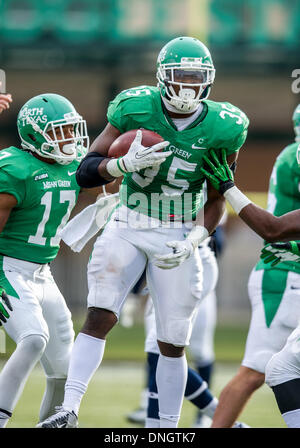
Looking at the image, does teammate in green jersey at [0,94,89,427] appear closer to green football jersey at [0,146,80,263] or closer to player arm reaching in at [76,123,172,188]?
green football jersey at [0,146,80,263]

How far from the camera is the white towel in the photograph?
172 inches

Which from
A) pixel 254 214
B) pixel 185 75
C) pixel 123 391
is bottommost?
pixel 123 391

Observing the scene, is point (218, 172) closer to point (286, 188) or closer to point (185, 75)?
point (185, 75)

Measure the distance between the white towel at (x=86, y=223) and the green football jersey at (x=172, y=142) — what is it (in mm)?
280

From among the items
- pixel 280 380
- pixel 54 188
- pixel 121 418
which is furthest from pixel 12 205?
pixel 121 418

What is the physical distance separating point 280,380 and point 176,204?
1.00 meters

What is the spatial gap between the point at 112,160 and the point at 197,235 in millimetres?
535

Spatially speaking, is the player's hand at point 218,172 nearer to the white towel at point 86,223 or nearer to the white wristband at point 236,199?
the white wristband at point 236,199

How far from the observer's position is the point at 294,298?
4547 mm

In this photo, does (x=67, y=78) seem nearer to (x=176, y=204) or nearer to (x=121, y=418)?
(x=121, y=418)

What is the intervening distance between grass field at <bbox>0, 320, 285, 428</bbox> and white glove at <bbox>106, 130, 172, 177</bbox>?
2.15 meters

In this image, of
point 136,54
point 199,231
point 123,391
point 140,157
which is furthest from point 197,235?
point 136,54

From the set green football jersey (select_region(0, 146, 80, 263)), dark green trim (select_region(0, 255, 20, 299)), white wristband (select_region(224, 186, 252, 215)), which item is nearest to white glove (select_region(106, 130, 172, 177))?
white wristband (select_region(224, 186, 252, 215))

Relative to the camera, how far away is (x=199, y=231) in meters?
4.13
